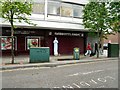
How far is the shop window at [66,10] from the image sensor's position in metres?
27.1

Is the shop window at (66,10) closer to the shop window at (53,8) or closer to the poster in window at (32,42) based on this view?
the shop window at (53,8)

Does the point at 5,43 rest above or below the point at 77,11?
below

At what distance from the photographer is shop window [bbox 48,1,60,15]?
25.9m

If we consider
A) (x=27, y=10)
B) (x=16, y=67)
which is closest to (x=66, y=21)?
(x=27, y=10)

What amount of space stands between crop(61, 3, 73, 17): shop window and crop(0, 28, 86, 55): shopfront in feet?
6.98

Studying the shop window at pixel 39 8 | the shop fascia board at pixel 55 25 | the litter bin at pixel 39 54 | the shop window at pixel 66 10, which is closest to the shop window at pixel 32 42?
the shop fascia board at pixel 55 25

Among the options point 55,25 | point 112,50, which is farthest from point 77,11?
point 112,50

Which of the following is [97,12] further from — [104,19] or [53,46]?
[53,46]

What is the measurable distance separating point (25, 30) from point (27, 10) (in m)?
8.80

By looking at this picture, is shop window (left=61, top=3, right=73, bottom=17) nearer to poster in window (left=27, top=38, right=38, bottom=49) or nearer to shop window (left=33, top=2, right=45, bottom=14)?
shop window (left=33, top=2, right=45, bottom=14)

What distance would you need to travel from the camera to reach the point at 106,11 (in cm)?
2403

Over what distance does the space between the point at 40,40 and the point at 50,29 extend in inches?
63.8

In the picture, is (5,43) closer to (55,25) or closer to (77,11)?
(55,25)

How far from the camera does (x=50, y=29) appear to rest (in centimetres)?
2684
